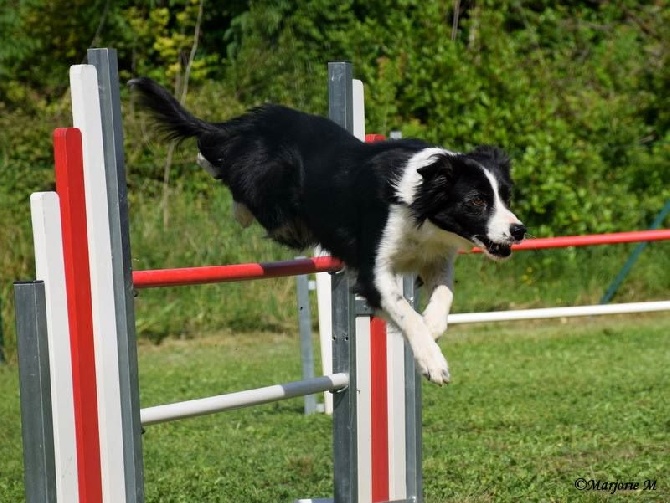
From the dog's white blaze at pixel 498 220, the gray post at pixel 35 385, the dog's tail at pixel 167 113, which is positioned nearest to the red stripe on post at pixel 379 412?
the dog's white blaze at pixel 498 220

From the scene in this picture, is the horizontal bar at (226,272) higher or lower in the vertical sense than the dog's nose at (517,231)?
lower

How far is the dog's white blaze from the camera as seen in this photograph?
4098 millimetres

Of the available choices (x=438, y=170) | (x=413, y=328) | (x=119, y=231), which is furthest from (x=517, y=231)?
(x=119, y=231)

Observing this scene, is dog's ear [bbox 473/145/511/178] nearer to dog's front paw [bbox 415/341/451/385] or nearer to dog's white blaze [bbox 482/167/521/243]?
dog's white blaze [bbox 482/167/521/243]

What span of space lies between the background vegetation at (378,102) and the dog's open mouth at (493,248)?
6.22m

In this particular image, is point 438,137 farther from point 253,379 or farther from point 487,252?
point 487,252

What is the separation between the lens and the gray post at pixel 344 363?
449 centimetres

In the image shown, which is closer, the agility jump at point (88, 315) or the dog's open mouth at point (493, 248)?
the agility jump at point (88, 315)

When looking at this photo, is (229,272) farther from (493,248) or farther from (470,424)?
(470,424)

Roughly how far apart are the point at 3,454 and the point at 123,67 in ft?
26.3

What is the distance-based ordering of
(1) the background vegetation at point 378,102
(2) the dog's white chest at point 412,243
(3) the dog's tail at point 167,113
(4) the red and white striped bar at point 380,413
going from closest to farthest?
(2) the dog's white chest at point 412,243 → (4) the red and white striped bar at point 380,413 → (3) the dog's tail at point 167,113 → (1) the background vegetation at point 378,102

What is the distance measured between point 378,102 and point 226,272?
852cm

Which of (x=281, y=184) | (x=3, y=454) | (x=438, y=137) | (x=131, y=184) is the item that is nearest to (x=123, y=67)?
(x=131, y=184)

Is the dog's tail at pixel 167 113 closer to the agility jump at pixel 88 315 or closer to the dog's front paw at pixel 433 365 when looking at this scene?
the agility jump at pixel 88 315
